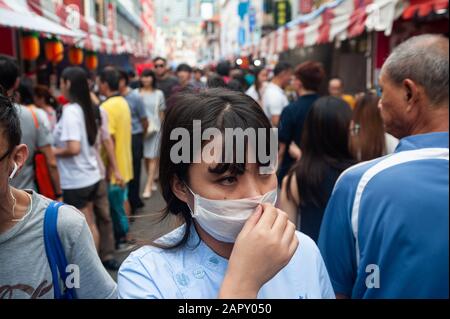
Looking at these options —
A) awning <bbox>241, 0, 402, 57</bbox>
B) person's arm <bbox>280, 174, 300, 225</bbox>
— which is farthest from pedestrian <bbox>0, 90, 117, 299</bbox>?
awning <bbox>241, 0, 402, 57</bbox>

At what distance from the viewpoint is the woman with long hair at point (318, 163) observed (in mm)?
2734

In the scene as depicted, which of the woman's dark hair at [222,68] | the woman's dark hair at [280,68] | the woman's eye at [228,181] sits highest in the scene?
the woman's dark hair at [222,68]

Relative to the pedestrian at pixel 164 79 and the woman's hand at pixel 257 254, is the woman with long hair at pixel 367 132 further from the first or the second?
the pedestrian at pixel 164 79

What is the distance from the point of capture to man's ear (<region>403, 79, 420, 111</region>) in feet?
5.06

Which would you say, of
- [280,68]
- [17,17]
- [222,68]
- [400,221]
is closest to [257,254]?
[400,221]

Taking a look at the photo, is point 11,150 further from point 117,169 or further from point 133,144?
point 133,144

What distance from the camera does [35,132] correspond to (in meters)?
3.23

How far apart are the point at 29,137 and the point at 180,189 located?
2171 millimetres

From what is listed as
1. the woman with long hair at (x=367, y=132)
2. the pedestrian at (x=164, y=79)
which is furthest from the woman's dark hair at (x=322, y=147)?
the pedestrian at (x=164, y=79)

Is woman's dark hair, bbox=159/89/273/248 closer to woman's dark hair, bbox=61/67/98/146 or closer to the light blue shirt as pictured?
the light blue shirt

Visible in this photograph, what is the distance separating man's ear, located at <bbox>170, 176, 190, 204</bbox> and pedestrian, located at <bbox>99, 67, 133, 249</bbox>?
3.73 metres

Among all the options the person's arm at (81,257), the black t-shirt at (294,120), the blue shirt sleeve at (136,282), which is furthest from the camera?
the black t-shirt at (294,120)

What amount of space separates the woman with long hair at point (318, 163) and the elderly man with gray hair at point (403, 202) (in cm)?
106
